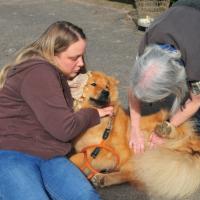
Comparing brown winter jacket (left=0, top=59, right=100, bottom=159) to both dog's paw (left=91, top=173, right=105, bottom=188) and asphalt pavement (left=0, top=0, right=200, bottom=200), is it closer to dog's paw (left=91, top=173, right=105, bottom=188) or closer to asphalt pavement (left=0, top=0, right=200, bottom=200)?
dog's paw (left=91, top=173, right=105, bottom=188)

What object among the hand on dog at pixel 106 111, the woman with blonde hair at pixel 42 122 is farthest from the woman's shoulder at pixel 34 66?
the hand on dog at pixel 106 111

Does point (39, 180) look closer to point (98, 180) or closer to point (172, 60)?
point (98, 180)

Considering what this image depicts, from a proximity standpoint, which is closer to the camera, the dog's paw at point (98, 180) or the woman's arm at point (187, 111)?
the woman's arm at point (187, 111)

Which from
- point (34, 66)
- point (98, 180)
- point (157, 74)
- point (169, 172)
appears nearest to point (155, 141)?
point (169, 172)

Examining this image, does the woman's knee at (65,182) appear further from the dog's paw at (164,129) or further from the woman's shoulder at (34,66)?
the dog's paw at (164,129)

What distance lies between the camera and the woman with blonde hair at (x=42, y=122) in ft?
7.91

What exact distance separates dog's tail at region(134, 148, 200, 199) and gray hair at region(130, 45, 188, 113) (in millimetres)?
486

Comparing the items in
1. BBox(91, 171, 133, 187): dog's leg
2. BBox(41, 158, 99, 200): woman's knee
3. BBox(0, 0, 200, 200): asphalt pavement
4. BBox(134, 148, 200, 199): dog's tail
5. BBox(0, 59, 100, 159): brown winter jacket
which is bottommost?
BBox(0, 0, 200, 200): asphalt pavement

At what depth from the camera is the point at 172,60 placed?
8.20ft

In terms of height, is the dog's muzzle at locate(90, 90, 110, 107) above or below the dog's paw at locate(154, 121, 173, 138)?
above

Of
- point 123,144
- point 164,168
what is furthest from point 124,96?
point 164,168

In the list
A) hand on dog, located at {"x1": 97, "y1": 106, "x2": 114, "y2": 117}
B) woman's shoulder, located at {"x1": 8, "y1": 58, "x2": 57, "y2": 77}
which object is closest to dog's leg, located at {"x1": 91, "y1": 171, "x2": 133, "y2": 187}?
hand on dog, located at {"x1": 97, "y1": 106, "x2": 114, "y2": 117}

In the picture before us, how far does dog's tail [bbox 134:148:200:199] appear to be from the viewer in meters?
2.83

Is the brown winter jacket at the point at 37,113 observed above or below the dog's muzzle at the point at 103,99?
above
